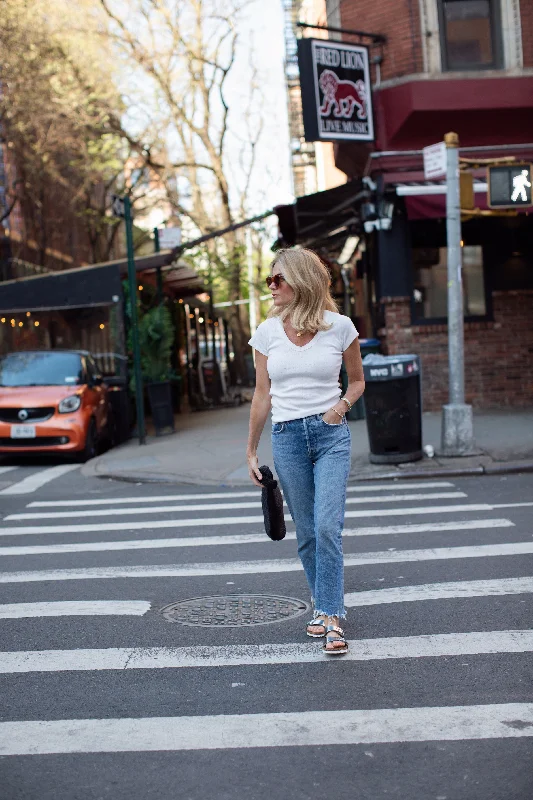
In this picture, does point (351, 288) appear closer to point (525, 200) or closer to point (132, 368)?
point (132, 368)

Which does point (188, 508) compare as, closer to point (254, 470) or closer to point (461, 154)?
point (254, 470)

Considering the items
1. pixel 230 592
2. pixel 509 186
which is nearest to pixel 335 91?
pixel 509 186

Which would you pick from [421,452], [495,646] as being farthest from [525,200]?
[495,646]

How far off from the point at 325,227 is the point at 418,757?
18167 mm

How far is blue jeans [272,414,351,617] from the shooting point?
16.8 ft

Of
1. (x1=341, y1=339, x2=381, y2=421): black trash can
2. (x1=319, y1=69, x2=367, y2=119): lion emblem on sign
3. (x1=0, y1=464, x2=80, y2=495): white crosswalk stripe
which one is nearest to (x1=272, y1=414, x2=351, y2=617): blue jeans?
(x1=0, y1=464, x2=80, y2=495): white crosswalk stripe

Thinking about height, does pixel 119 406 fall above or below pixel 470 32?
below

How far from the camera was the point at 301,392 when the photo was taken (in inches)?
205

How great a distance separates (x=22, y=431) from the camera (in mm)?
15219

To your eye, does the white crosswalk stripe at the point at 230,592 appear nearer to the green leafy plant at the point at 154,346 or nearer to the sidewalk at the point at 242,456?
the sidewalk at the point at 242,456

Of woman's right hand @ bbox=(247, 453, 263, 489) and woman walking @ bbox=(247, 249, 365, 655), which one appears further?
woman's right hand @ bbox=(247, 453, 263, 489)

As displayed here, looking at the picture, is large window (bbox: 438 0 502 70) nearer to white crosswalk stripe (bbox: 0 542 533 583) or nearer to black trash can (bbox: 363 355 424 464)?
black trash can (bbox: 363 355 424 464)

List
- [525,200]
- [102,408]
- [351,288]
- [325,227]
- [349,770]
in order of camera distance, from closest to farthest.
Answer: [349,770], [525,200], [102,408], [325,227], [351,288]

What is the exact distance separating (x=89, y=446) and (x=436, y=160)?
6508 millimetres
